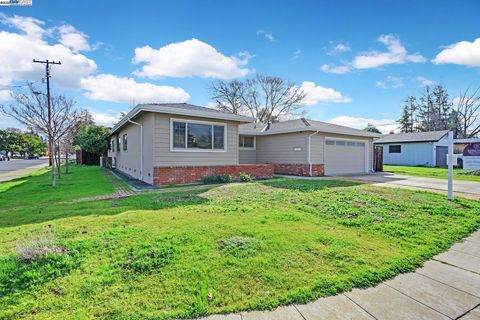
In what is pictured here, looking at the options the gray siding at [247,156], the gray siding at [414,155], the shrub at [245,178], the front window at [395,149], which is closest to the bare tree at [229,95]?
the front window at [395,149]

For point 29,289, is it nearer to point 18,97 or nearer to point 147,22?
point 147,22

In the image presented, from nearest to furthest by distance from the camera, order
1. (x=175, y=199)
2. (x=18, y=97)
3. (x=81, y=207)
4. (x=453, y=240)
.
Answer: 1. (x=453, y=240)
2. (x=81, y=207)
3. (x=175, y=199)
4. (x=18, y=97)

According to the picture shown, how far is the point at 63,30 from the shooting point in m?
11.2

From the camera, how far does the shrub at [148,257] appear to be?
9.64 ft

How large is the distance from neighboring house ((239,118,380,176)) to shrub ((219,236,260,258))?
10829 mm

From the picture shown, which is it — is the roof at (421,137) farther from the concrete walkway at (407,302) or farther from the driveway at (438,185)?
the concrete walkway at (407,302)

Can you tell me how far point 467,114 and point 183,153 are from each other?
139 ft

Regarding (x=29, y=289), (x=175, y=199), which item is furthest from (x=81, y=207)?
(x=29, y=289)

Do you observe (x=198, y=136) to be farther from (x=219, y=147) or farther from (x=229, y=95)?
(x=229, y=95)

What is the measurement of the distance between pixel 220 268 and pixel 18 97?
1417cm

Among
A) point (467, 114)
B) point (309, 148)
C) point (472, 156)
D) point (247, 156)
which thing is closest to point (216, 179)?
point (309, 148)

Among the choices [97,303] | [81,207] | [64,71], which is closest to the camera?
[97,303]

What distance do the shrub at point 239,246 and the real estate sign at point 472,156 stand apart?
23.1 feet

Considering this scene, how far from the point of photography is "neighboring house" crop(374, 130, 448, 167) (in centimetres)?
2486
